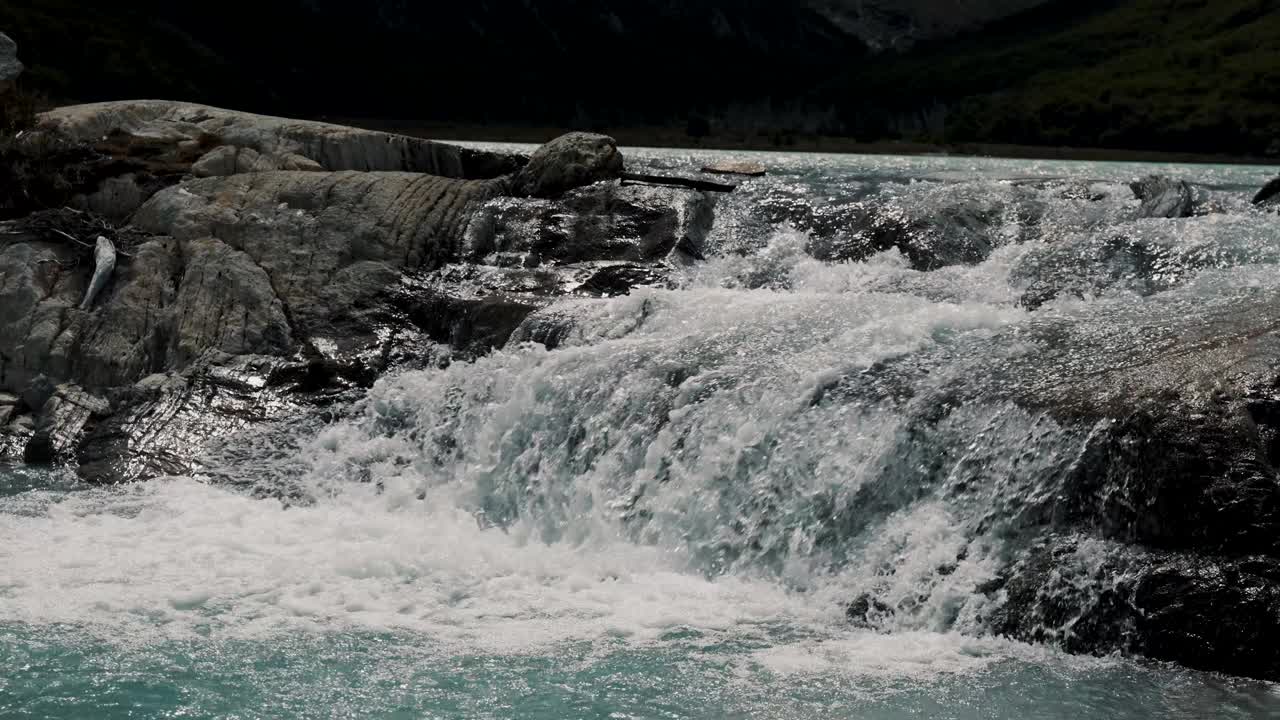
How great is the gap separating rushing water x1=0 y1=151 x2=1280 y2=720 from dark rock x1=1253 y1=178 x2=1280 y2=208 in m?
3.66

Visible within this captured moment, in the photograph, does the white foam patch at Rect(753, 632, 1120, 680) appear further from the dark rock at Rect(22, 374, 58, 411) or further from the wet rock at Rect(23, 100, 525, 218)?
the wet rock at Rect(23, 100, 525, 218)

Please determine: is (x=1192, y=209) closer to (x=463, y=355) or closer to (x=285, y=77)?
(x=463, y=355)

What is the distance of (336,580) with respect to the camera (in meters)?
12.0

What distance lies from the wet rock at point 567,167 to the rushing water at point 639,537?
15.6 feet

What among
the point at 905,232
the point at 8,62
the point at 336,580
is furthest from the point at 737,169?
the point at 336,580

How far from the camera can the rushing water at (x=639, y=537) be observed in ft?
31.8

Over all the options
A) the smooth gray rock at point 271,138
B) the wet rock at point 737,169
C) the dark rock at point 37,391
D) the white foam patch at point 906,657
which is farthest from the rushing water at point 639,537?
the wet rock at point 737,169

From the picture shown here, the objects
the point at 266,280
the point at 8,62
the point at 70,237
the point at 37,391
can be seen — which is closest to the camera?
the point at 37,391

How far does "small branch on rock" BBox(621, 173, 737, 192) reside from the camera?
21.7 metres

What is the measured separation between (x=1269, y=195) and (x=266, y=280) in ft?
51.7

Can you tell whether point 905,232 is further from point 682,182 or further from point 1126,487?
point 1126,487

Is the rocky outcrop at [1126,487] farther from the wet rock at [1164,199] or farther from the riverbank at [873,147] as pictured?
the riverbank at [873,147]

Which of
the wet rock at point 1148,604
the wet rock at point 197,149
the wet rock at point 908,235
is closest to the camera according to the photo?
the wet rock at point 1148,604

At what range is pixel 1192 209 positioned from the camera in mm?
20938
